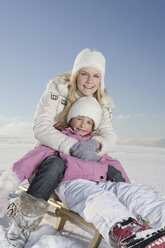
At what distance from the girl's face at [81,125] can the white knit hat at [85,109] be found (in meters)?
0.04

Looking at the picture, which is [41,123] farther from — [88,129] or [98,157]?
[98,157]

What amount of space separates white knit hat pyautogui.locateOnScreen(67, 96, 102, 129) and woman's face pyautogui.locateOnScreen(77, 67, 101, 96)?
127 millimetres

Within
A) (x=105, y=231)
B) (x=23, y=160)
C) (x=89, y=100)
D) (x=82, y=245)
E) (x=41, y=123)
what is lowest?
(x=82, y=245)

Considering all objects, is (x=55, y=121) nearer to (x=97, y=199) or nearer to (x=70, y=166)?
(x=70, y=166)

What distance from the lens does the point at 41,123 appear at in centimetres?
239

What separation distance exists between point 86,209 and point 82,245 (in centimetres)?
40

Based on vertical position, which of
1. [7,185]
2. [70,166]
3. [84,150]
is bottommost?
[7,185]

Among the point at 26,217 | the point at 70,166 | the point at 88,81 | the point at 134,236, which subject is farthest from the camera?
the point at 88,81

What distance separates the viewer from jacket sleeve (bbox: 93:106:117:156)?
2.45m

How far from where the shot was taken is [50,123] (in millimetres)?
2428

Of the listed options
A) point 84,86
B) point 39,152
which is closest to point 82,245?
point 39,152

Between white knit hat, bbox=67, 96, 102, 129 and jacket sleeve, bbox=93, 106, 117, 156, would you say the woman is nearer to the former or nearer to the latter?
jacket sleeve, bbox=93, 106, 117, 156

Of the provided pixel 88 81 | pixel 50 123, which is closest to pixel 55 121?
pixel 50 123

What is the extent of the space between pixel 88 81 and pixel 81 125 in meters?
0.46
